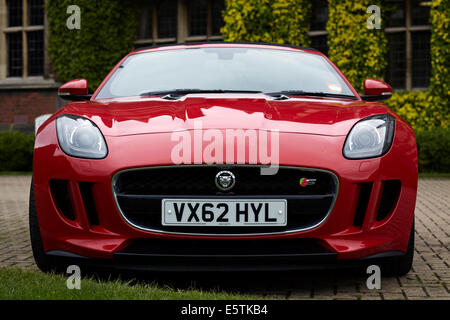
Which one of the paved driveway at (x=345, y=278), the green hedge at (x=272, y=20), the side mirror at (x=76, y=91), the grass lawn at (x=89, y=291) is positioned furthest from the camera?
the green hedge at (x=272, y=20)

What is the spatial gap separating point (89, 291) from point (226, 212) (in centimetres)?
75

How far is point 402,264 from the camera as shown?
150 inches

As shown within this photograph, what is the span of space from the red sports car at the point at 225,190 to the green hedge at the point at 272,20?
11629 millimetres

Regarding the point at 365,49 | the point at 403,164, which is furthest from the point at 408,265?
the point at 365,49

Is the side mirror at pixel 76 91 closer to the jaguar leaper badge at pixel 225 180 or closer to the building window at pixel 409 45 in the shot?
the jaguar leaper badge at pixel 225 180

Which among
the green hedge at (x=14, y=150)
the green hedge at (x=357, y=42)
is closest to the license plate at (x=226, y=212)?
the green hedge at (x=357, y=42)

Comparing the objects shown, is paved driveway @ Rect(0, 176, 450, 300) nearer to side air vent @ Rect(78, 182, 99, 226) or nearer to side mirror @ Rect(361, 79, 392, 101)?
side air vent @ Rect(78, 182, 99, 226)

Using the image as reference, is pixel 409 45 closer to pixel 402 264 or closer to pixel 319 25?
pixel 319 25

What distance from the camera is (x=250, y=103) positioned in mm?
3777

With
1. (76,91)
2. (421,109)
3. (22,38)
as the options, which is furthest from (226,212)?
(22,38)

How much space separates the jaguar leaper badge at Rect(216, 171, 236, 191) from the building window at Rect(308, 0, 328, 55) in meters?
12.6

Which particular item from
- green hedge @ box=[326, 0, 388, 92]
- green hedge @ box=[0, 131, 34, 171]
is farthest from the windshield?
green hedge @ box=[0, 131, 34, 171]

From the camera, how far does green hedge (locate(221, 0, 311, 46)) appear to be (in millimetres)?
14875

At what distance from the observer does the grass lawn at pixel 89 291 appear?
310cm
